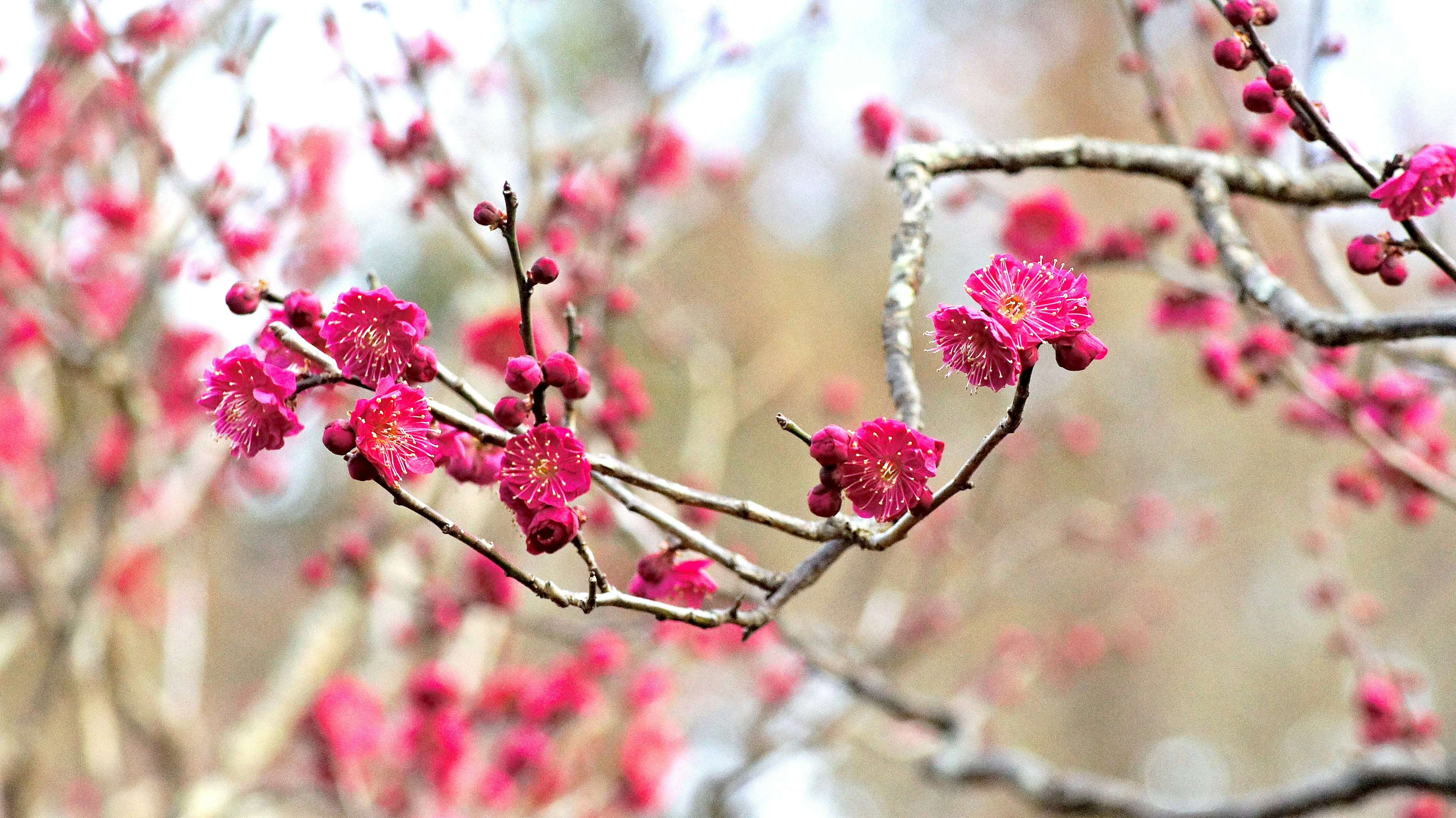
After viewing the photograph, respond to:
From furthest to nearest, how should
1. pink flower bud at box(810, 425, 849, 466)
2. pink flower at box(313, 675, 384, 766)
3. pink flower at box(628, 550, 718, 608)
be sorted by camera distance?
pink flower at box(313, 675, 384, 766) < pink flower at box(628, 550, 718, 608) < pink flower bud at box(810, 425, 849, 466)

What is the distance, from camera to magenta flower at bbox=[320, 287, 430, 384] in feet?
3.27

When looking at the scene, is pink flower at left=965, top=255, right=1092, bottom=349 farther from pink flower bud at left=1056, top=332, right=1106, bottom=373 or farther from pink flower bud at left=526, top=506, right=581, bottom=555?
pink flower bud at left=526, top=506, right=581, bottom=555

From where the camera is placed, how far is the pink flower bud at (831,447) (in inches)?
39.9

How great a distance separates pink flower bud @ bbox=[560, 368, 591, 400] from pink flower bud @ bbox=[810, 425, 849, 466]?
0.24 metres

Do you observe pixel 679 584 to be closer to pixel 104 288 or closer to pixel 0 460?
pixel 0 460

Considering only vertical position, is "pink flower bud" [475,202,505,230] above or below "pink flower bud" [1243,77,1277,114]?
below

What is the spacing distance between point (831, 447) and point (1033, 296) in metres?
0.24

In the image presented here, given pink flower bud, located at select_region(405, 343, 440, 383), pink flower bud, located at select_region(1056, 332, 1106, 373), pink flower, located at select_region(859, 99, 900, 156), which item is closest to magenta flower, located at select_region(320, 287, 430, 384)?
pink flower bud, located at select_region(405, 343, 440, 383)

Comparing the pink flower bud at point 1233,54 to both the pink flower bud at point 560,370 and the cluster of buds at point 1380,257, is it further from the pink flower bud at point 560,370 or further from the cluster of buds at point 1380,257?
the pink flower bud at point 560,370

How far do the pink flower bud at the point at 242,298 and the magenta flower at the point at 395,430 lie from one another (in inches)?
7.7

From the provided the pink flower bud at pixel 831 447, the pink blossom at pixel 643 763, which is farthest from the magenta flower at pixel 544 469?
the pink blossom at pixel 643 763

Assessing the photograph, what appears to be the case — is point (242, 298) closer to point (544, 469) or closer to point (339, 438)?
point (339, 438)

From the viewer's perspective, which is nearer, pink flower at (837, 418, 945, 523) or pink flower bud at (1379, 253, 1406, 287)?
pink flower at (837, 418, 945, 523)

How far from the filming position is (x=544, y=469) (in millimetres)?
980
